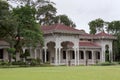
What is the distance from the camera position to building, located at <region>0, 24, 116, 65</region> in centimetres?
5928

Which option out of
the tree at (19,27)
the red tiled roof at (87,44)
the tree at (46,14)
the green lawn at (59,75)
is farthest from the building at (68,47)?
the green lawn at (59,75)

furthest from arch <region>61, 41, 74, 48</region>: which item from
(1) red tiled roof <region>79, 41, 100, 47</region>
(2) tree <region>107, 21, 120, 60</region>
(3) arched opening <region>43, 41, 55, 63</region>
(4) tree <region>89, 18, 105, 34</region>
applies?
(4) tree <region>89, 18, 105, 34</region>

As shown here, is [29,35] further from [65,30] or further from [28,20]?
[65,30]

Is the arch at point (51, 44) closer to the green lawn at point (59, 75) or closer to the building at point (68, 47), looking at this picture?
the building at point (68, 47)

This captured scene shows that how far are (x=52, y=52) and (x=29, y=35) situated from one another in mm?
12793

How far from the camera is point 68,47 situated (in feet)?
210

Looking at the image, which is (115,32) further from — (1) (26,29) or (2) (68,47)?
(1) (26,29)

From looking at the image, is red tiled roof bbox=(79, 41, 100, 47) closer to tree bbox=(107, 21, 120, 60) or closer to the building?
the building

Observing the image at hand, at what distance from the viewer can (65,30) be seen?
194ft

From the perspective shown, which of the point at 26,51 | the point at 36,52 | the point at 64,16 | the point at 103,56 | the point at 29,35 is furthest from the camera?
the point at 64,16

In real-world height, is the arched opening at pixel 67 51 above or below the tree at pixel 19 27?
below

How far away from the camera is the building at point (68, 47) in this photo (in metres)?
59.3

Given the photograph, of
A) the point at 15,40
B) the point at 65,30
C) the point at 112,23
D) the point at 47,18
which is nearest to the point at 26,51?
the point at 15,40

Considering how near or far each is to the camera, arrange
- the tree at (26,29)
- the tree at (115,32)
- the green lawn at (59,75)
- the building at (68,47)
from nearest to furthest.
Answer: the green lawn at (59,75) → the tree at (26,29) → the building at (68,47) → the tree at (115,32)
